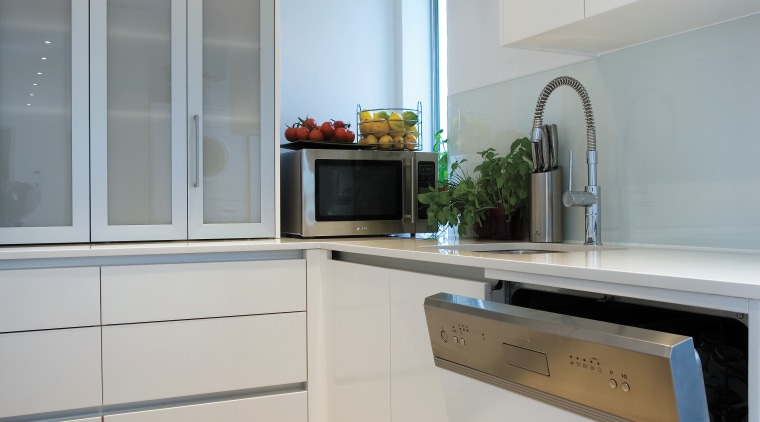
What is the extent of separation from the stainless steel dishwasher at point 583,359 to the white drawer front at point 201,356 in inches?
36.5

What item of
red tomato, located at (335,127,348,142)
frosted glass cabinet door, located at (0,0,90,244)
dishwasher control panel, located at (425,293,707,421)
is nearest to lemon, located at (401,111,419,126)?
red tomato, located at (335,127,348,142)

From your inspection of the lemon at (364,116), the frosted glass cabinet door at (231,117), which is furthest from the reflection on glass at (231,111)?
the lemon at (364,116)


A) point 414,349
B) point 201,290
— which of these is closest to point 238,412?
point 201,290

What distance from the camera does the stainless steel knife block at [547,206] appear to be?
1.92 metres

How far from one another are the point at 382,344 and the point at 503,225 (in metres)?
0.54

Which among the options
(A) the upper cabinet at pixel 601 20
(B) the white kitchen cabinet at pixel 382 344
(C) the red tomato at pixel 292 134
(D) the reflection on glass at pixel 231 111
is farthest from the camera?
(C) the red tomato at pixel 292 134

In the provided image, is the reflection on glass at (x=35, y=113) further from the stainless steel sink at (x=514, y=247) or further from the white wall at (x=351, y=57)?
the stainless steel sink at (x=514, y=247)

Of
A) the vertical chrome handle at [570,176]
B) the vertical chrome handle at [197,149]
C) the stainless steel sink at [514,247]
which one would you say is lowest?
the stainless steel sink at [514,247]

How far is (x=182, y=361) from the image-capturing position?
205 centimetres

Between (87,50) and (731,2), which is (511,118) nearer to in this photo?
(731,2)

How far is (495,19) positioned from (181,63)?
3.34 feet

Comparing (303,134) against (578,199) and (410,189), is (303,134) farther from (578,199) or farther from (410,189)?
(578,199)

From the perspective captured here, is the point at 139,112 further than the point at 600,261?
Yes

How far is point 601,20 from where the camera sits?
60.8 inches
